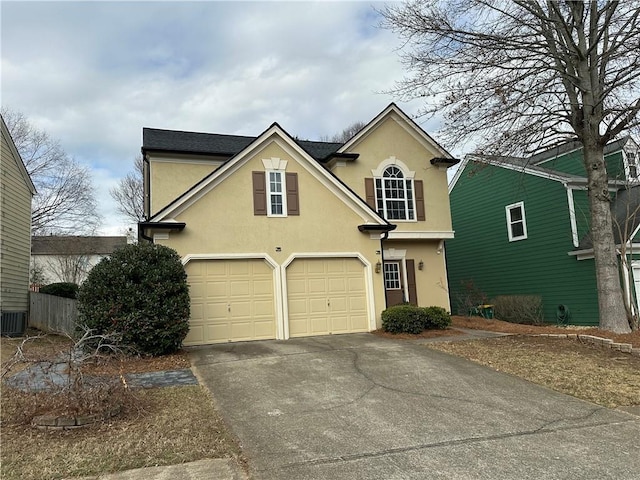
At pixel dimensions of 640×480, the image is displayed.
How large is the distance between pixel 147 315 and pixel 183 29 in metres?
6.19

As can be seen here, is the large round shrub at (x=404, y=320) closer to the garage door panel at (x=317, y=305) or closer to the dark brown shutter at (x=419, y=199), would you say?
the garage door panel at (x=317, y=305)

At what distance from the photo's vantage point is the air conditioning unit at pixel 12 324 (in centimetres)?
1558

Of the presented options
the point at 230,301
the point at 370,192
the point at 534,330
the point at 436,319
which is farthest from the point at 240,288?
the point at 534,330

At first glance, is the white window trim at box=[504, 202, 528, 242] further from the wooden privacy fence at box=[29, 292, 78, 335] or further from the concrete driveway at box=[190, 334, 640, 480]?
the wooden privacy fence at box=[29, 292, 78, 335]

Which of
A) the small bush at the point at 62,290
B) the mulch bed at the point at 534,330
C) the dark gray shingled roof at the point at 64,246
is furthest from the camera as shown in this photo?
the dark gray shingled roof at the point at 64,246

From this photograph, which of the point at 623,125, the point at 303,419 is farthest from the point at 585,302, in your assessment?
the point at 303,419

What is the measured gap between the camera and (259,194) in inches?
523

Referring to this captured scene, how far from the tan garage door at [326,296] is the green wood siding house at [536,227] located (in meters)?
5.19

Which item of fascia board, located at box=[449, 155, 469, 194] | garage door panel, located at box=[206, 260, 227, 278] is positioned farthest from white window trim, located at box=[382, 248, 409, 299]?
fascia board, located at box=[449, 155, 469, 194]

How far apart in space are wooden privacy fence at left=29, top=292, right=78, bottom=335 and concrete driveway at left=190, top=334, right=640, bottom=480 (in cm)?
662

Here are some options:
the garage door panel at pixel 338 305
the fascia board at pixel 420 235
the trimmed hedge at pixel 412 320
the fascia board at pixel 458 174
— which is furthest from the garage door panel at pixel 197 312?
the fascia board at pixel 458 174

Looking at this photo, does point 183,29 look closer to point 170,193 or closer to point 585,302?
point 170,193

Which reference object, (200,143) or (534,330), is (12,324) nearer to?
(200,143)

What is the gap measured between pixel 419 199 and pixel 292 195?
5.97 meters
